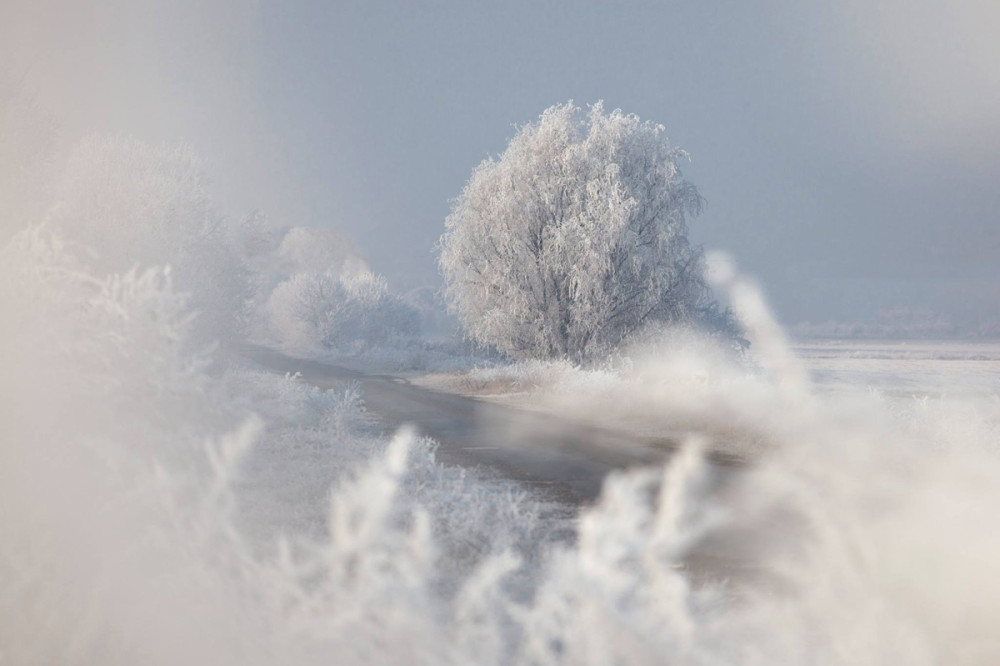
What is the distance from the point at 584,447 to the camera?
14.2 metres

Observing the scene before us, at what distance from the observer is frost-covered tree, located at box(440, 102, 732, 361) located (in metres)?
26.9

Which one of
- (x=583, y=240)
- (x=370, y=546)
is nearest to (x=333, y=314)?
(x=583, y=240)

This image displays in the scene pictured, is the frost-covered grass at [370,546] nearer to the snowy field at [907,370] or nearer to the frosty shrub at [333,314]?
the snowy field at [907,370]

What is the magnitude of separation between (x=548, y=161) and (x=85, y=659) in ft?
84.3

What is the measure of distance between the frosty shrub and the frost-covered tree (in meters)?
25.9

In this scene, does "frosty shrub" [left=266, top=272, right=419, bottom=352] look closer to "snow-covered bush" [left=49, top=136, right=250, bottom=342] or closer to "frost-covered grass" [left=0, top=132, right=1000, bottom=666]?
"snow-covered bush" [left=49, top=136, right=250, bottom=342]

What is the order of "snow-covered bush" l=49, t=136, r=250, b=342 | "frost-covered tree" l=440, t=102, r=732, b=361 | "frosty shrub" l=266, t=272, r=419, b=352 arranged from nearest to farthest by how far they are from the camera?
"snow-covered bush" l=49, t=136, r=250, b=342
"frost-covered tree" l=440, t=102, r=732, b=361
"frosty shrub" l=266, t=272, r=419, b=352

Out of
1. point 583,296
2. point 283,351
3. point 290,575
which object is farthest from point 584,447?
point 283,351

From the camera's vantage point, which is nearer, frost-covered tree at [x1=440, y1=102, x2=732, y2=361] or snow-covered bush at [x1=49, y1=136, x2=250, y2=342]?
snow-covered bush at [x1=49, y1=136, x2=250, y2=342]

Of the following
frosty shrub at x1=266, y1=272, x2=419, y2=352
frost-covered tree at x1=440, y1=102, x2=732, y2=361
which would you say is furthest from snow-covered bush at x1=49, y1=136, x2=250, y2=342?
frosty shrub at x1=266, y1=272, x2=419, y2=352

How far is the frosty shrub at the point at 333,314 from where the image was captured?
189ft

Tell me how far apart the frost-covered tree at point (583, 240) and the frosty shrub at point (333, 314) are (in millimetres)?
25859

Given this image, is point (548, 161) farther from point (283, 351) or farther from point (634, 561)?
point (283, 351)

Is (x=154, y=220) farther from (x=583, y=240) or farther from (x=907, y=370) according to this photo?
(x=907, y=370)
